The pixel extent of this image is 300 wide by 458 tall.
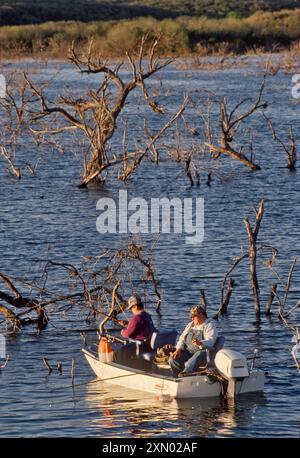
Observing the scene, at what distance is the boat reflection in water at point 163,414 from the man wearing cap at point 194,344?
2.12 ft

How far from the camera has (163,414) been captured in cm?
2280

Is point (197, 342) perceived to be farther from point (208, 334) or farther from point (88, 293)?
point (88, 293)

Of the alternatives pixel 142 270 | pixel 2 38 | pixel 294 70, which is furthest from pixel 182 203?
pixel 2 38

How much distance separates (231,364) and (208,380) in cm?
76

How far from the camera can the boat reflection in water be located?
860 inches

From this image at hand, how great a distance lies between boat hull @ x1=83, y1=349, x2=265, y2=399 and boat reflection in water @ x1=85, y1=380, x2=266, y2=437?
12cm

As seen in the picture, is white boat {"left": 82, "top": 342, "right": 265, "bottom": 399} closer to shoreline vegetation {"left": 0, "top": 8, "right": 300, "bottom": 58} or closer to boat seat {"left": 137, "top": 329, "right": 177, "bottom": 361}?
boat seat {"left": 137, "top": 329, "right": 177, "bottom": 361}

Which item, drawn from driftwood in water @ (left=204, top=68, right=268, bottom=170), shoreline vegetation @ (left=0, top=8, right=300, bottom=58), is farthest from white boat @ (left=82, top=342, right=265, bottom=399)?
shoreline vegetation @ (left=0, top=8, right=300, bottom=58)

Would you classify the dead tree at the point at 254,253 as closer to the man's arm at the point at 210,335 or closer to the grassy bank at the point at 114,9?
the man's arm at the point at 210,335

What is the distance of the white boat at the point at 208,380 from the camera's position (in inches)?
894

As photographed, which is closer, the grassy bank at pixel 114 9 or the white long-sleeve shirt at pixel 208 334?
the white long-sleeve shirt at pixel 208 334

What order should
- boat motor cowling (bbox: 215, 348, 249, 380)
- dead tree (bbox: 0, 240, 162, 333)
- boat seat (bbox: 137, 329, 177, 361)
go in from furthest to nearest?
1. dead tree (bbox: 0, 240, 162, 333)
2. boat seat (bbox: 137, 329, 177, 361)
3. boat motor cowling (bbox: 215, 348, 249, 380)

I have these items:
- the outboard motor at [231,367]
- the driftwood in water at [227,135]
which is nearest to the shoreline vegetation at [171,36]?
the driftwood in water at [227,135]

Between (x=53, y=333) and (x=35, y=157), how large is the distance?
29031mm
